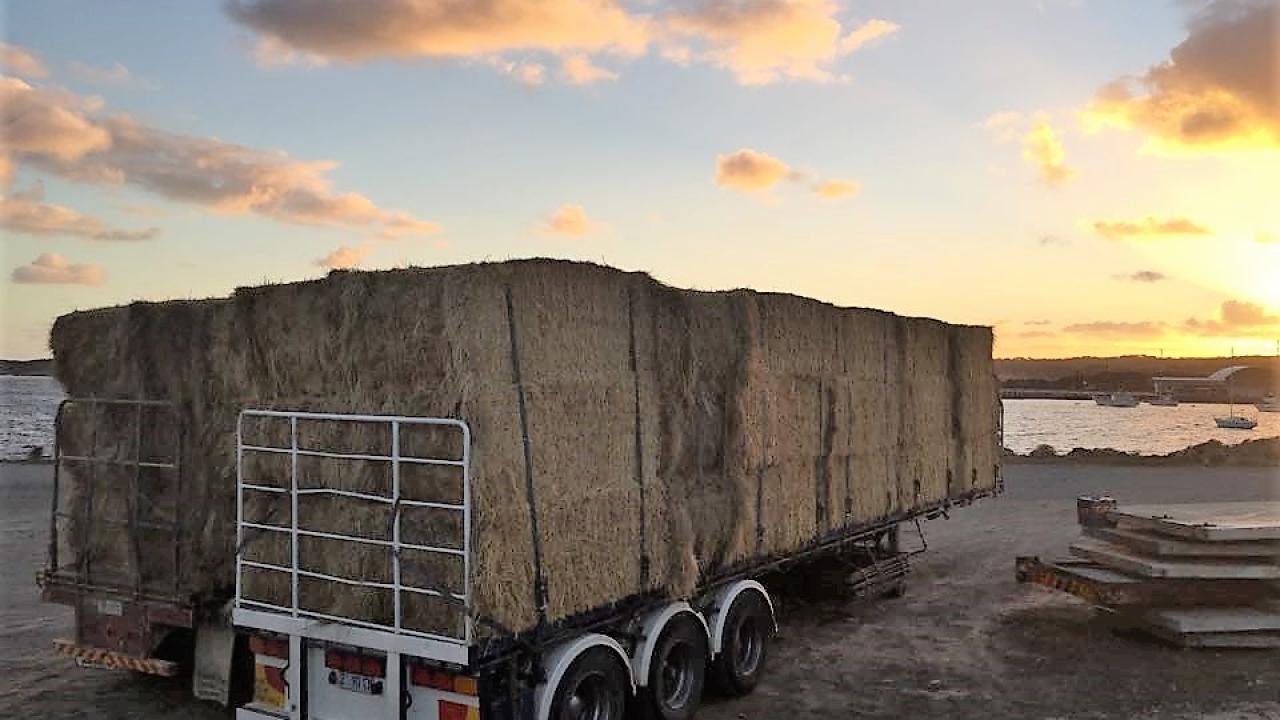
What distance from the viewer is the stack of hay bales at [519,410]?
247 inches

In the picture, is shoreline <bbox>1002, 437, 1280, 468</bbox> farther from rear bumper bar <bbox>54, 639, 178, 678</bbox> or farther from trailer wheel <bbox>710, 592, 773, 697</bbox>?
rear bumper bar <bbox>54, 639, 178, 678</bbox>

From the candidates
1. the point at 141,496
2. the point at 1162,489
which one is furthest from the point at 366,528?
the point at 1162,489

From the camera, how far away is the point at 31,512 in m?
20.3

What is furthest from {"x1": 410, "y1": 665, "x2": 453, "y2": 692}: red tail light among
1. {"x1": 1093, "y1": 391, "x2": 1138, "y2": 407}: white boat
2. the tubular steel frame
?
{"x1": 1093, "y1": 391, "x2": 1138, "y2": 407}: white boat

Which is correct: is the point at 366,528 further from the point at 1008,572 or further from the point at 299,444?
the point at 1008,572

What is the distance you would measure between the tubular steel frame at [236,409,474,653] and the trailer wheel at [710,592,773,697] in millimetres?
3363

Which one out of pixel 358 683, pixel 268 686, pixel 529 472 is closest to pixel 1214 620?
pixel 529 472

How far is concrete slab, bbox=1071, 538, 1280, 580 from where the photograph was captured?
1100 centimetres

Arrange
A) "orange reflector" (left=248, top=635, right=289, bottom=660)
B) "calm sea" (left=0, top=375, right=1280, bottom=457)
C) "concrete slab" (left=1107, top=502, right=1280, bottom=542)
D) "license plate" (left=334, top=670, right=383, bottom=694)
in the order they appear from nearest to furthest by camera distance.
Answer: "license plate" (left=334, top=670, right=383, bottom=694) < "orange reflector" (left=248, top=635, right=289, bottom=660) < "concrete slab" (left=1107, top=502, right=1280, bottom=542) < "calm sea" (left=0, top=375, right=1280, bottom=457)

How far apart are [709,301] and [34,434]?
74.3 m

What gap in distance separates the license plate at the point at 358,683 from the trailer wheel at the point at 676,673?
2139mm

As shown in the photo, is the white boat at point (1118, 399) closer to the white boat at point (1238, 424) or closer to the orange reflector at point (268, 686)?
the white boat at point (1238, 424)

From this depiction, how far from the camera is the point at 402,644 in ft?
20.6

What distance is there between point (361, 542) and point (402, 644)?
0.76 meters
